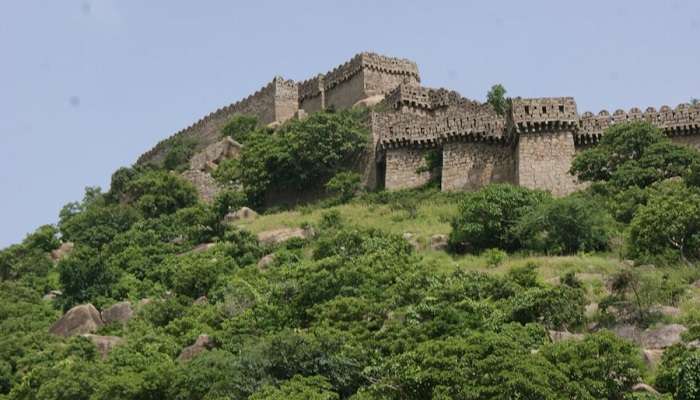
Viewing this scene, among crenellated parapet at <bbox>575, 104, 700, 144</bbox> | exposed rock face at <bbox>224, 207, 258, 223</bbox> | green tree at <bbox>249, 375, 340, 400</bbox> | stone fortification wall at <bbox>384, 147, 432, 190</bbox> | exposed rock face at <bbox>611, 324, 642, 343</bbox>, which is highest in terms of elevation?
crenellated parapet at <bbox>575, 104, 700, 144</bbox>

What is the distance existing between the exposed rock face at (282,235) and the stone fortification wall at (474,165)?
656 cm

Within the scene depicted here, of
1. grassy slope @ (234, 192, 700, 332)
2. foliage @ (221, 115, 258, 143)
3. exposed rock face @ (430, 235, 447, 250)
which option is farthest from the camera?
foliage @ (221, 115, 258, 143)

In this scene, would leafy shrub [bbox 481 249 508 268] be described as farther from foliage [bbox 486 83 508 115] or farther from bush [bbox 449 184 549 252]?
foliage [bbox 486 83 508 115]

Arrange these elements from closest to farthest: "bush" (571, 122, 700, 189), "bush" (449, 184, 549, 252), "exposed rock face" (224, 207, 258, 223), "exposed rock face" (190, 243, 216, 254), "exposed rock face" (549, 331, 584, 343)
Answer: "exposed rock face" (549, 331, 584, 343), "bush" (449, 184, 549, 252), "bush" (571, 122, 700, 189), "exposed rock face" (190, 243, 216, 254), "exposed rock face" (224, 207, 258, 223)

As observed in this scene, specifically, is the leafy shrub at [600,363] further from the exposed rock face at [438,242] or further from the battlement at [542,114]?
the battlement at [542,114]

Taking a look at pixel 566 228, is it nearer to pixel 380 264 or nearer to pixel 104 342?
pixel 380 264

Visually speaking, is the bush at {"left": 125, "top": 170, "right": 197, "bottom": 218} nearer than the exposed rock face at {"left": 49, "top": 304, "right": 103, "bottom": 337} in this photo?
No

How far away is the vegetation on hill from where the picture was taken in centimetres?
2936

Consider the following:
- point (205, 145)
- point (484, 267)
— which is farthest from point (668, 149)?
point (205, 145)

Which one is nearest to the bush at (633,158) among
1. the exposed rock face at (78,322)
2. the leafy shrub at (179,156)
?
the exposed rock face at (78,322)

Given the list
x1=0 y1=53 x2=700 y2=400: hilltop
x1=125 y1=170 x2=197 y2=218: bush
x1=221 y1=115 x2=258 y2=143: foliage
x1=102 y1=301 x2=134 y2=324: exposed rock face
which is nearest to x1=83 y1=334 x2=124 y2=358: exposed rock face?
x1=0 y1=53 x2=700 y2=400: hilltop

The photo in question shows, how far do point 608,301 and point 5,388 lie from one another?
18137mm

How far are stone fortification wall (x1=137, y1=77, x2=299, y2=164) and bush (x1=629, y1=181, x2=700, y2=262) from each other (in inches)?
1303

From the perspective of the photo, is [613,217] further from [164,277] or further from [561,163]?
[164,277]
